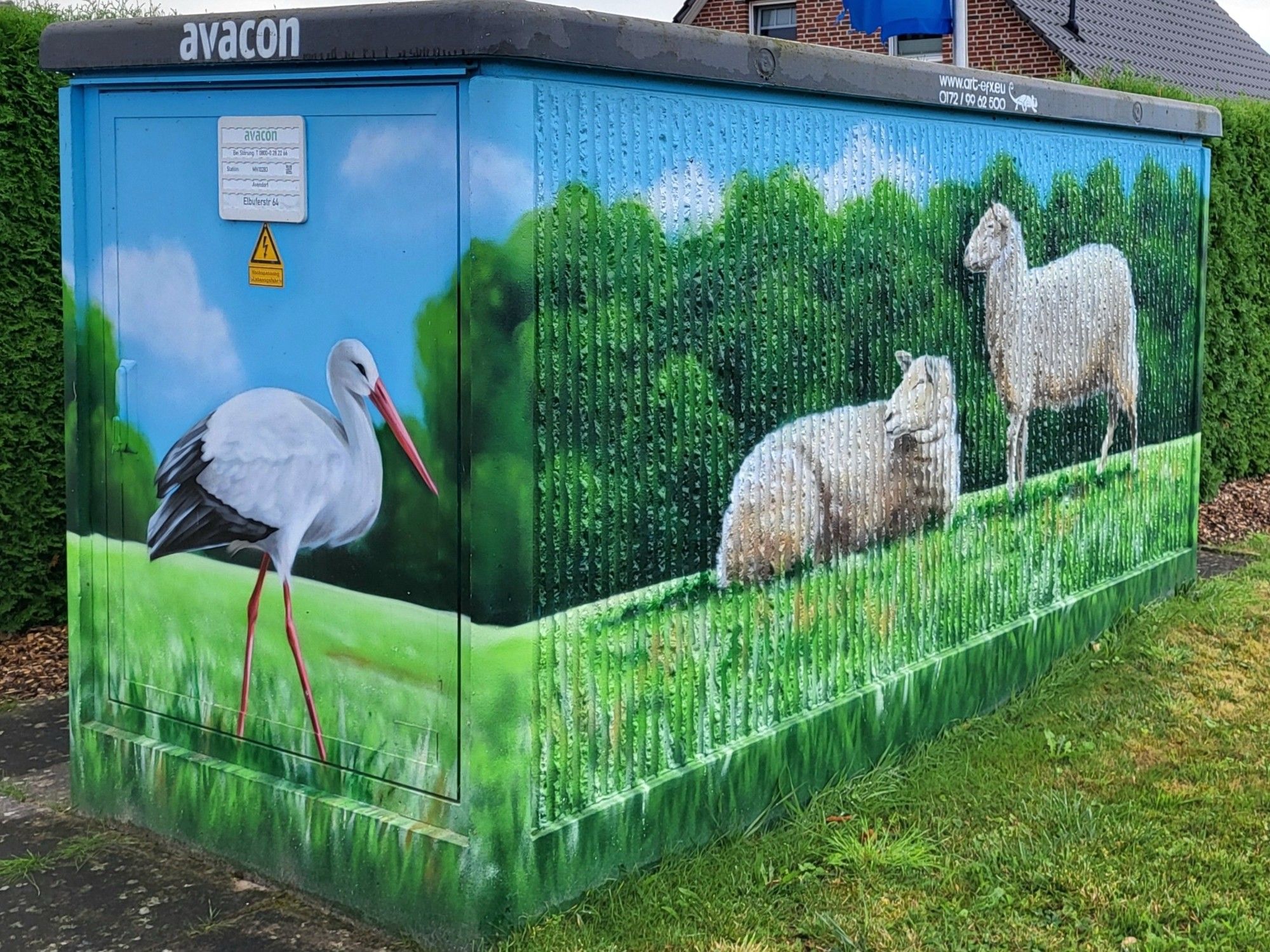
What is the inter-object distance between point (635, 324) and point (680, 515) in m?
0.61

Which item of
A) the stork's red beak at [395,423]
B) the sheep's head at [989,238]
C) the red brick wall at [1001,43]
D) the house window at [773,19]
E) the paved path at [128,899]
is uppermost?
the house window at [773,19]

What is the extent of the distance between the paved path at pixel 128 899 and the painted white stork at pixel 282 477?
0.49 meters

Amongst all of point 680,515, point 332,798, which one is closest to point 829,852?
point 680,515

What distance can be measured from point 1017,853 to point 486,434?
216 centimetres

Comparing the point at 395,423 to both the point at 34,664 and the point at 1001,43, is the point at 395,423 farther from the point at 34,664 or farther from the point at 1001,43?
the point at 1001,43

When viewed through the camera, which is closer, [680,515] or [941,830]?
[680,515]

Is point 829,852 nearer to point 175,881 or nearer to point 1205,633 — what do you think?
point 175,881

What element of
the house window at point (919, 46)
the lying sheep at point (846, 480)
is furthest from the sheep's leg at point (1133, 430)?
the house window at point (919, 46)

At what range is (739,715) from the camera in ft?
16.7

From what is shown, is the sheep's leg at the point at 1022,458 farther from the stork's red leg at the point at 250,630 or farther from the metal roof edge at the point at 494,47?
the stork's red leg at the point at 250,630

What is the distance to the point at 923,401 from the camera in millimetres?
6051

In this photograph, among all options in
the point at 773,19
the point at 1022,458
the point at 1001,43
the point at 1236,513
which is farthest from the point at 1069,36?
the point at 1022,458

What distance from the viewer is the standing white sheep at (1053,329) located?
6512mm

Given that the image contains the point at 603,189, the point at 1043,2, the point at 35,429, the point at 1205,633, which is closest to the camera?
the point at 603,189
